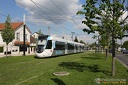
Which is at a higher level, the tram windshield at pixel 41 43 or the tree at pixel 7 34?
the tree at pixel 7 34

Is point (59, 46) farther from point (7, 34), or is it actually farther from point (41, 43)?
point (7, 34)

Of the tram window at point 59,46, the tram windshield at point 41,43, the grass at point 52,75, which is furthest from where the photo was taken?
the tram window at point 59,46

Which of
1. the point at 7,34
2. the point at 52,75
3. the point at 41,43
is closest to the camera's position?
the point at 52,75

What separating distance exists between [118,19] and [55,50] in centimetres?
2055

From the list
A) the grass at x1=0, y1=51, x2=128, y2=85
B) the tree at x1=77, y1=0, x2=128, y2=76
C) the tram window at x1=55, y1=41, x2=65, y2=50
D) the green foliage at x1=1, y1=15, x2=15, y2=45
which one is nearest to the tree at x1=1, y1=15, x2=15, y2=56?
the green foliage at x1=1, y1=15, x2=15, y2=45

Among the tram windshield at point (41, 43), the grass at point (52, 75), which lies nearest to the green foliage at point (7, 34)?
the tram windshield at point (41, 43)

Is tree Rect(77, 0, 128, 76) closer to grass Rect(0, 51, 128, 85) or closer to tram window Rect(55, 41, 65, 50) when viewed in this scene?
grass Rect(0, 51, 128, 85)

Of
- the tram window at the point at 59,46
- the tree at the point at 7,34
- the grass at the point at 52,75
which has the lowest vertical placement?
the grass at the point at 52,75

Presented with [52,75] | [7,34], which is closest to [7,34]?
[7,34]

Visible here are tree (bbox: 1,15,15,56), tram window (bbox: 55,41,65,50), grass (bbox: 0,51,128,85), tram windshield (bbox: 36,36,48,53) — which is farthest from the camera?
tree (bbox: 1,15,15,56)

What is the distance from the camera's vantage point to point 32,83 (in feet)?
31.4

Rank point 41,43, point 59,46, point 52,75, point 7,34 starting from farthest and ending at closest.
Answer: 1. point 7,34
2. point 59,46
3. point 41,43
4. point 52,75

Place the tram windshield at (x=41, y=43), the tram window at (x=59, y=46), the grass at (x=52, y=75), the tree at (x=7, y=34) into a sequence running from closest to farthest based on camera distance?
the grass at (x=52, y=75), the tram windshield at (x=41, y=43), the tram window at (x=59, y=46), the tree at (x=7, y=34)

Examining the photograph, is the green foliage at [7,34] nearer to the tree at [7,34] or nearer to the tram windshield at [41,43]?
the tree at [7,34]
